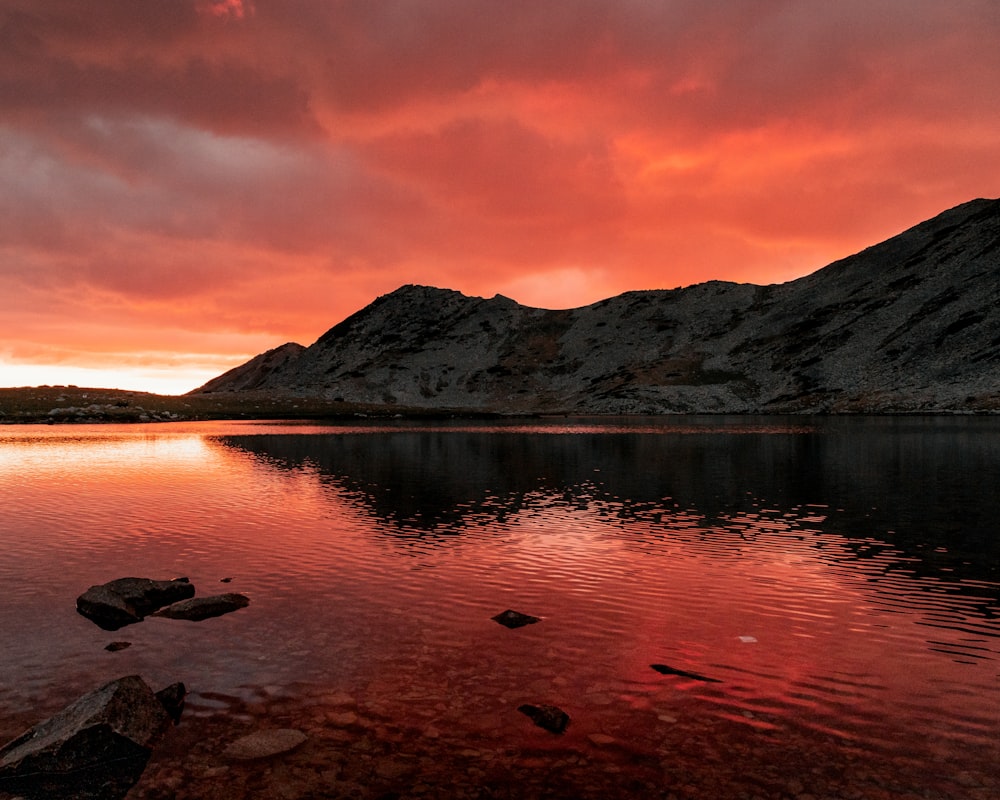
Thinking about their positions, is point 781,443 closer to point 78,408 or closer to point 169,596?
point 169,596

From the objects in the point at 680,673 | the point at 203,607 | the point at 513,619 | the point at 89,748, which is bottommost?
the point at 680,673

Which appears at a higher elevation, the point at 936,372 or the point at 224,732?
the point at 936,372

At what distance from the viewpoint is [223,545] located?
31.6 metres

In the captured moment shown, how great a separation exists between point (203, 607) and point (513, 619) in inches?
384

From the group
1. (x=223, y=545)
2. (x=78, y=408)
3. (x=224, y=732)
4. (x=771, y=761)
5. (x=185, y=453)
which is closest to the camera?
(x=771, y=761)

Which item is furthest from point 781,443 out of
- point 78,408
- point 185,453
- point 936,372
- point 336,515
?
point 78,408

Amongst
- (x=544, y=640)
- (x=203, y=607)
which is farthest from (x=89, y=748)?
(x=544, y=640)

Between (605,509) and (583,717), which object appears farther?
(605,509)

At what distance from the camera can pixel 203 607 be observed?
20.8 meters

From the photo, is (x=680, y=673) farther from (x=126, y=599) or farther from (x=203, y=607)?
(x=126, y=599)

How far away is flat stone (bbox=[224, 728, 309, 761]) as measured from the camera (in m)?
12.2

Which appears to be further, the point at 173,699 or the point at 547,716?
the point at 173,699

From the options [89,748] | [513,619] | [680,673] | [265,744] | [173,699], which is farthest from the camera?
[513,619]

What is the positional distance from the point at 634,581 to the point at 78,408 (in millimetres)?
184739
